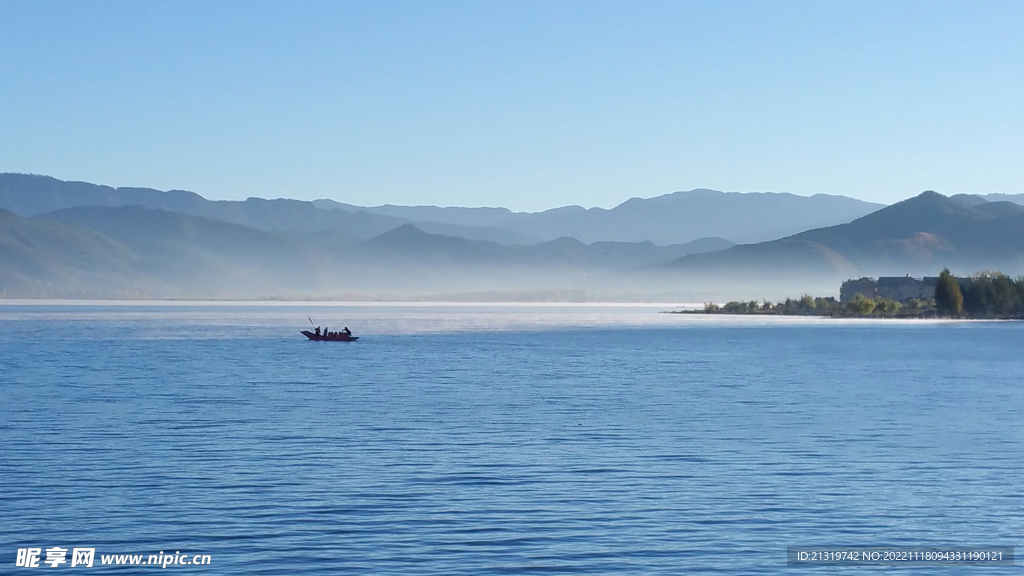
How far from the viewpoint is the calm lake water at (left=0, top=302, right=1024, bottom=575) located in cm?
2442

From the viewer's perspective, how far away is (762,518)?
88.8ft

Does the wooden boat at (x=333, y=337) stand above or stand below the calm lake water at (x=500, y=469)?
above

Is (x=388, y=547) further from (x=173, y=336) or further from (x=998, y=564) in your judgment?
(x=173, y=336)

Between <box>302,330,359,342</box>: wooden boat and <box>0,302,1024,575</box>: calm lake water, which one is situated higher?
<box>302,330,359,342</box>: wooden boat

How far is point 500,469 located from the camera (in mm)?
33625

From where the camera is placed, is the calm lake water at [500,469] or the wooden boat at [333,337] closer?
the calm lake water at [500,469]

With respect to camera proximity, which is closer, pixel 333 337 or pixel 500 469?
pixel 500 469

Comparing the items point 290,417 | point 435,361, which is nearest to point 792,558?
point 290,417

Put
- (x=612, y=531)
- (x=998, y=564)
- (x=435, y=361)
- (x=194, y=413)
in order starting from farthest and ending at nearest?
(x=435, y=361), (x=194, y=413), (x=612, y=531), (x=998, y=564)

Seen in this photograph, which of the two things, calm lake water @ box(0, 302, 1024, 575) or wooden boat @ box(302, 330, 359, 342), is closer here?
calm lake water @ box(0, 302, 1024, 575)

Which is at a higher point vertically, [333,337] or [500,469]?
[333,337]

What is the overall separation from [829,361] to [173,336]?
250ft

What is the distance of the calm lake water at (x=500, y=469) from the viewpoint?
961 inches

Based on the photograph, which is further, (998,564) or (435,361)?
(435,361)
